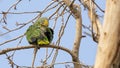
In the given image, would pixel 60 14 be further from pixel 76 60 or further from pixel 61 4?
pixel 76 60

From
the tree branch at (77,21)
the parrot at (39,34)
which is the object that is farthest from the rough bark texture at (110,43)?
the tree branch at (77,21)

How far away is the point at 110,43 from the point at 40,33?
64cm

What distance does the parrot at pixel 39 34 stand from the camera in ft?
8.31

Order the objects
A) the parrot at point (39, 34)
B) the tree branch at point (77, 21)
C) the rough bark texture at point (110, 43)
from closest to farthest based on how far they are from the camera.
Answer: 1. the rough bark texture at point (110, 43)
2. the parrot at point (39, 34)
3. the tree branch at point (77, 21)

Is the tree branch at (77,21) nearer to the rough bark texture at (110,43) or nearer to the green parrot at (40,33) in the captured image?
the green parrot at (40,33)

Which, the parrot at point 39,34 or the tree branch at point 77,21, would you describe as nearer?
the parrot at point 39,34

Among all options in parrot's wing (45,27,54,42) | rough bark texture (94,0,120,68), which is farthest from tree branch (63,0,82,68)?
rough bark texture (94,0,120,68)

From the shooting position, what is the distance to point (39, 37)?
8.32 feet

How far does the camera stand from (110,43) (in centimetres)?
208

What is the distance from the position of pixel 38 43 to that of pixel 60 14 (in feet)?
2.22

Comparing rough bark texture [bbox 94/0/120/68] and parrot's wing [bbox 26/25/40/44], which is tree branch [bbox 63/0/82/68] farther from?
rough bark texture [bbox 94/0/120/68]

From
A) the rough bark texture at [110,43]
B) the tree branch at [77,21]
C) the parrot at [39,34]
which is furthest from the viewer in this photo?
the tree branch at [77,21]

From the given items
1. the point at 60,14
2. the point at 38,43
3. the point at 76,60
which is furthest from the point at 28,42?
the point at 60,14

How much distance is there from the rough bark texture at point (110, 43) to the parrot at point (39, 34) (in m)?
0.54
